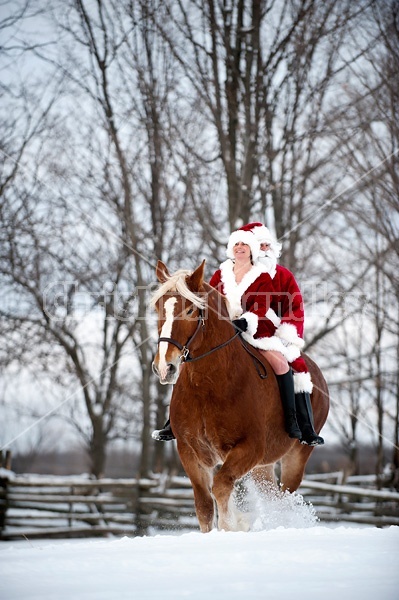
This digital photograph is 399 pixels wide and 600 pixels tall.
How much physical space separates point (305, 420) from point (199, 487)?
124cm

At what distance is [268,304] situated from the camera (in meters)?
6.08

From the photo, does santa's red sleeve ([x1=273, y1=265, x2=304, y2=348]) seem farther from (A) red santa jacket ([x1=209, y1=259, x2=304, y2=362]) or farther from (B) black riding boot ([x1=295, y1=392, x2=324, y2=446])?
(B) black riding boot ([x1=295, y1=392, x2=324, y2=446])

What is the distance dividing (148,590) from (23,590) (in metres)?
0.49

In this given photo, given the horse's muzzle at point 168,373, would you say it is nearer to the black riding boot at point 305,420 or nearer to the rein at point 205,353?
the rein at point 205,353

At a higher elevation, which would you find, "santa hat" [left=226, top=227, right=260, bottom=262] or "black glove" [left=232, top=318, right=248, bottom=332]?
"santa hat" [left=226, top=227, right=260, bottom=262]

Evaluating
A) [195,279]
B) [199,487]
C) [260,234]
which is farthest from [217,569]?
[260,234]

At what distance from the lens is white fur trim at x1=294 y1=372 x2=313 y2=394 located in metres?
6.03

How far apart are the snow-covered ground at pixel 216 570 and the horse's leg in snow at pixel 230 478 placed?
1226mm

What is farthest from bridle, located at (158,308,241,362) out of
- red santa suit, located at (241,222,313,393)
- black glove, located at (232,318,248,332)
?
red santa suit, located at (241,222,313,393)

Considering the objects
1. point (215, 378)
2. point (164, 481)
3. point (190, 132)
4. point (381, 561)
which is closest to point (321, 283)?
point (190, 132)

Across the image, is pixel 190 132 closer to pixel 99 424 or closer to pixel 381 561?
pixel 99 424

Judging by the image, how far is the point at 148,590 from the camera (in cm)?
251

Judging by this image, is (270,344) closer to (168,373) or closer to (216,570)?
(168,373)

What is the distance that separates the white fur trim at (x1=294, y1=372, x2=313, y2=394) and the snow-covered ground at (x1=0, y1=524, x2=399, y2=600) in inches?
97.3
